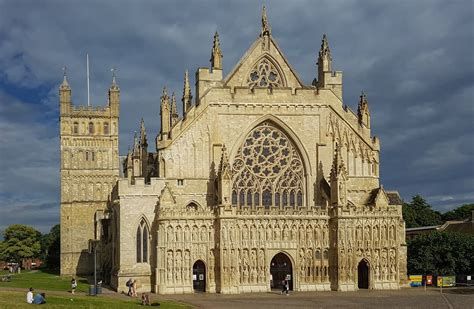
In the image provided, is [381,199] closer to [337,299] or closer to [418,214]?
[337,299]

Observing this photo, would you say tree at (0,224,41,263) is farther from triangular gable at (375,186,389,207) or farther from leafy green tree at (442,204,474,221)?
triangular gable at (375,186,389,207)

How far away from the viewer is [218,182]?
57625mm

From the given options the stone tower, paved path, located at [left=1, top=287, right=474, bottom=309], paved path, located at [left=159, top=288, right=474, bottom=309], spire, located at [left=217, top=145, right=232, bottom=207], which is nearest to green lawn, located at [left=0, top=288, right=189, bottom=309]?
paved path, located at [left=1, top=287, right=474, bottom=309]

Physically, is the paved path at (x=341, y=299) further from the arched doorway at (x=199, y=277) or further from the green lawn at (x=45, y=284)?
the green lawn at (x=45, y=284)

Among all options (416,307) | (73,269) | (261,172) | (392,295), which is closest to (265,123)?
(261,172)

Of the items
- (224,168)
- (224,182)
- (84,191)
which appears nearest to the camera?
(224,182)

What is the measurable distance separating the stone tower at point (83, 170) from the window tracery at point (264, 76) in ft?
130

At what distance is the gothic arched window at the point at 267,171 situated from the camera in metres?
61.1

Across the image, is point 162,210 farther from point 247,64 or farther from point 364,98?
point 364,98

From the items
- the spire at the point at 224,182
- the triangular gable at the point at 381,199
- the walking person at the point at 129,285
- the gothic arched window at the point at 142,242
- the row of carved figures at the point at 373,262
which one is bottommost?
the walking person at the point at 129,285

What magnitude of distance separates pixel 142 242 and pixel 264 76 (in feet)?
63.5

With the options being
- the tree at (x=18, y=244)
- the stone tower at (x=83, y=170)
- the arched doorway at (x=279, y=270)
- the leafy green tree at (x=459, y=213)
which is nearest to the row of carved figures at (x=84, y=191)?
the stone tower at (x=83, y=170)

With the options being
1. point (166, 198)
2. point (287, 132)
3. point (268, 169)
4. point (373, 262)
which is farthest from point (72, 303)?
point (287, 132)

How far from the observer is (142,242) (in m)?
57.7
